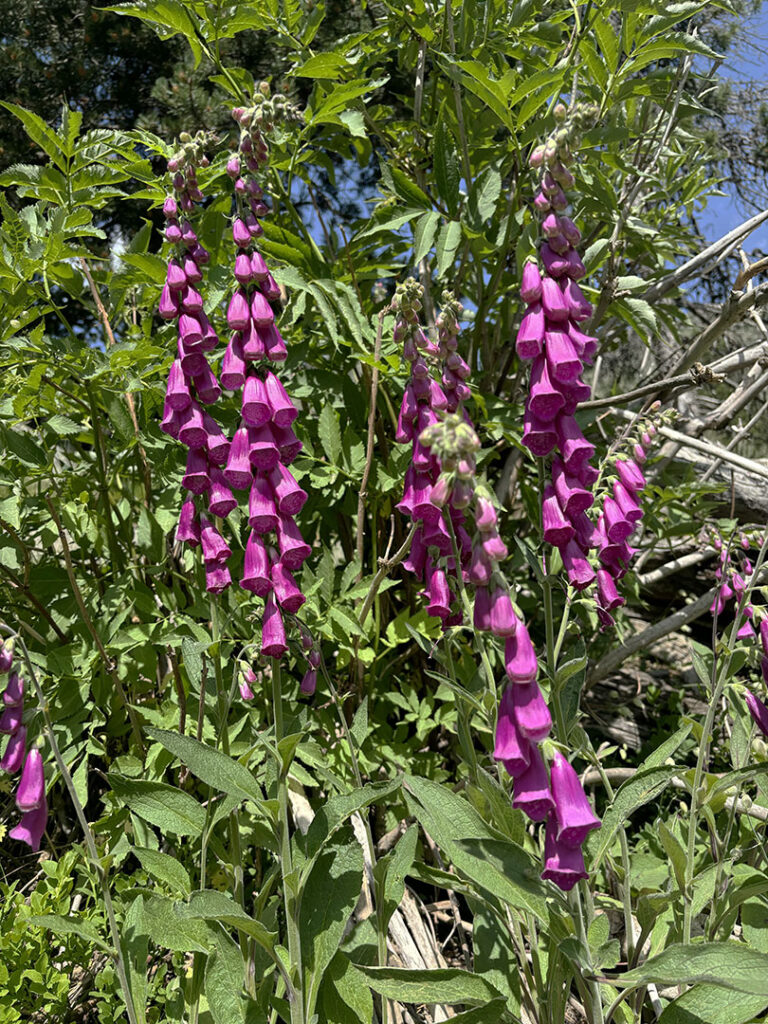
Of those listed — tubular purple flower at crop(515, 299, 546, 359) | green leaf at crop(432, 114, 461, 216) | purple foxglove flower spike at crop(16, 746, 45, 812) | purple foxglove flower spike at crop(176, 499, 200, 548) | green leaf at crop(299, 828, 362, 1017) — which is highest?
green leaf at crop(432, 114, 461, 216)

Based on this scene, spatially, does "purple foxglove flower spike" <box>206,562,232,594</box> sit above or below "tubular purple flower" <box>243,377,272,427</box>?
below

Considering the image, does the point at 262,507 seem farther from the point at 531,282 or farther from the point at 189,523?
the point at 531,282

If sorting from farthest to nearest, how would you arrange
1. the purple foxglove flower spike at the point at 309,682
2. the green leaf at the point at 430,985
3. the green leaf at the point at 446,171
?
the green leaf at the point at 446,171 → the purple foxglove flower spike at the point at 309,682 → the green leaf at the point at 430,985

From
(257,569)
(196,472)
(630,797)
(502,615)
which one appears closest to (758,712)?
(630,797)

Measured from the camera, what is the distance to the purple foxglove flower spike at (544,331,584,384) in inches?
62.2

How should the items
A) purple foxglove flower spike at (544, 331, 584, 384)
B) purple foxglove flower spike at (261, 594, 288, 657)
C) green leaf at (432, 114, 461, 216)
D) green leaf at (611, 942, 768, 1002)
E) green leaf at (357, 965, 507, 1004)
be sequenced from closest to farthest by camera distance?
green leaf at (611, 942, 768, 1002)
green leaf at (357, 965, 507, 1004)
purple foxglove flower spike at (544, 331, 584, 384)
purple foxglove flower spike at (261, 594, 288, 657)
green leaf at (432, 114, 461, 216)

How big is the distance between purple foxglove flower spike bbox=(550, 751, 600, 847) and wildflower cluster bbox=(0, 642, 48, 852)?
4.00ft

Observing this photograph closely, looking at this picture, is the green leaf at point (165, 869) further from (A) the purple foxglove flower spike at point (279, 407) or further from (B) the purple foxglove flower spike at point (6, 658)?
(A) the purple foxglove flower spike at point (279, 407)

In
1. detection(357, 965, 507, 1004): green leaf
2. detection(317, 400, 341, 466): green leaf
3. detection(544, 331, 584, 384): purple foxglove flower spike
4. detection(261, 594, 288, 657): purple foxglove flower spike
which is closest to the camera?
detection(357, 965, 507, 1004): green leaf

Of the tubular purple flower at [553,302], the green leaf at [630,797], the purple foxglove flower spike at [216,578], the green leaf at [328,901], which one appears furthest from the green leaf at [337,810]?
the tubular purple flower at [553,302]

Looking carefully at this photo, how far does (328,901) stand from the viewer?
1883mm

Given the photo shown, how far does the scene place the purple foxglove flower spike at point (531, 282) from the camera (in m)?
1.62

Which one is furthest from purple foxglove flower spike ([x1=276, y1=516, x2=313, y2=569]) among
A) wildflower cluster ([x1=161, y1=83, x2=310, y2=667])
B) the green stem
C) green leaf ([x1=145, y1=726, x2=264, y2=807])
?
green leaf ([x1=145, y1=726, x2=264, y2=807])

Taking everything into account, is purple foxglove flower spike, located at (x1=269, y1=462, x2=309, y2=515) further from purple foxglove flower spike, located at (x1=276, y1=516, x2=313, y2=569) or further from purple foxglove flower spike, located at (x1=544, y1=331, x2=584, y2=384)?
purple foxglove flower spike, located at (x1=544, y1=331, x2=584, y2=384)
